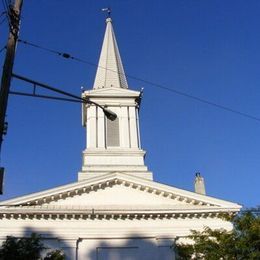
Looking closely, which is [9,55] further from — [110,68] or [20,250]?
[110,68]

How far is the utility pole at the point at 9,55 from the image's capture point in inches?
338

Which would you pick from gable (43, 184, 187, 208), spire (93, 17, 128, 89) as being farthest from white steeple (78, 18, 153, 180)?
gable (43, 184, 187, 208)

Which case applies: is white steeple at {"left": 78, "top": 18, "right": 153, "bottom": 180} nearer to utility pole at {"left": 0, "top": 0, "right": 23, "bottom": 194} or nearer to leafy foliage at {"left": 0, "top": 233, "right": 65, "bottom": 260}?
leafy foliage at {"left": 0, "top": 233, "right": 65, "bottom": 260}

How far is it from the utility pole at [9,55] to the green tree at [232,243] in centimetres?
1508

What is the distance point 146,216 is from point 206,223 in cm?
353

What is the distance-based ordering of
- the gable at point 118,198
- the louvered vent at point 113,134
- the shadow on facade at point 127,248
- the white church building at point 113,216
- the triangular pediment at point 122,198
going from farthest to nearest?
the louvered vent at point 113,134
the gable at point 118,198
the triangular pediment at point 122,198
the shadow on facade at point 127,248
the white church building at point 113,216

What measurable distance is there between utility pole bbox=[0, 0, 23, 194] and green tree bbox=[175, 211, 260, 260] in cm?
1508

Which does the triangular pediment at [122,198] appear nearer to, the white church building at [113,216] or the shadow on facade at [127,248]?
the white church building at [113,216]

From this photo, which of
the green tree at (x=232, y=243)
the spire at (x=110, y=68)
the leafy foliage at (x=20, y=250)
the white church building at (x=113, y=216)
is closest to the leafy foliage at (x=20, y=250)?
the leafy foliage at (x=20, y=250)

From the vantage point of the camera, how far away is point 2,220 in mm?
27078

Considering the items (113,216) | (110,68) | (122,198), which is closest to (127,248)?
(113,216)

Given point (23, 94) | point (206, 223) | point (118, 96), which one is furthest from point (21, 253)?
point (118, 96)

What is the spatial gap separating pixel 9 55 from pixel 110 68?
99.5ft

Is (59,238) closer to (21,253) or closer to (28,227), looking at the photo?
(28,227)
